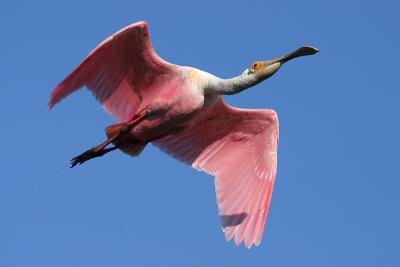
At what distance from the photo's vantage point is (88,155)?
41.2 ft

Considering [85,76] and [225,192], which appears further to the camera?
[225,192]

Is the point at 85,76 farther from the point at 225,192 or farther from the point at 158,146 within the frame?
the point at 225,192

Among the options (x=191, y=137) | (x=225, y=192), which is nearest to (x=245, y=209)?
(x=225, y=192)

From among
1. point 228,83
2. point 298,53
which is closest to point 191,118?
point 228,83

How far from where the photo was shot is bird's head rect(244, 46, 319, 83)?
12367mm

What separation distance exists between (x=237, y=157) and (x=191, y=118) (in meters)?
1.97

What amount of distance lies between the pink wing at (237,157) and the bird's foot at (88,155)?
143 centimetres

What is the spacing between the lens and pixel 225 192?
13.8 meters

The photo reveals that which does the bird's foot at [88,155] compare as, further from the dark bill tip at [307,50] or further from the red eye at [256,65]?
the dark bill tip at [307,50]

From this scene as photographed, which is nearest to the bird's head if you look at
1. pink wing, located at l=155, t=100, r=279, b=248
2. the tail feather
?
pink wing, located at l=155, t=100, r=279, b=248

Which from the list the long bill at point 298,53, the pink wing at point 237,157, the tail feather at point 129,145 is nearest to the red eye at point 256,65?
the long bill at point 298,53

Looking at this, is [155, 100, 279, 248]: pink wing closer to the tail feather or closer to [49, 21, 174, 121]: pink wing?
the tail feather

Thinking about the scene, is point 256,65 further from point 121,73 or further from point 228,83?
point 121,73

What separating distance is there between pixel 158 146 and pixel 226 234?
181 cm
